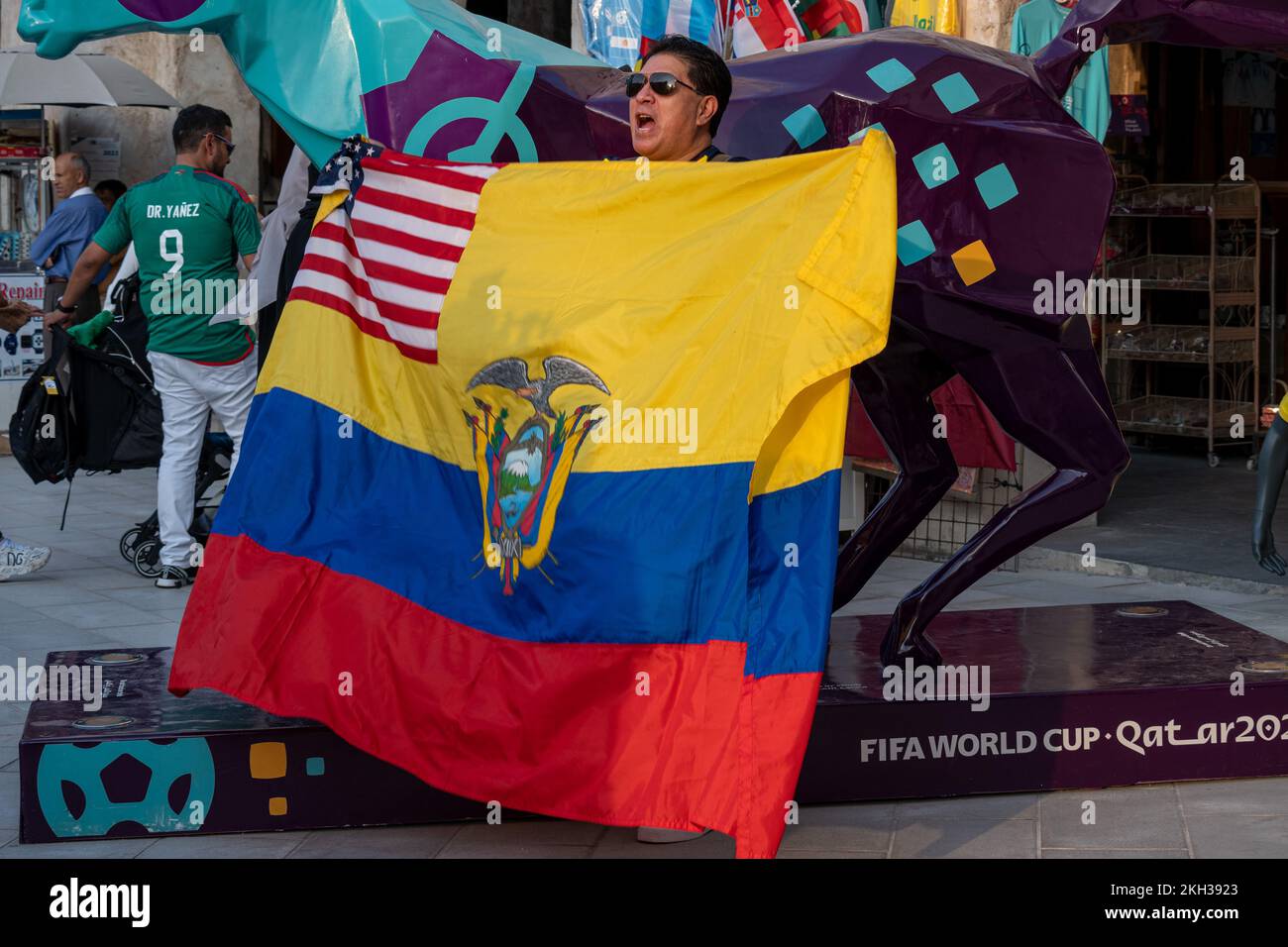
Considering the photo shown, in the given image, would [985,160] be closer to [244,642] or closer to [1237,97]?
[244,642]

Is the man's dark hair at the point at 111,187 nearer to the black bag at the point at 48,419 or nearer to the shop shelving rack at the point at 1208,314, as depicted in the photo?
the black bag at the point at 48,419

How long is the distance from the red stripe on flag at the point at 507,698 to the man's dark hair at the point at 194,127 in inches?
148

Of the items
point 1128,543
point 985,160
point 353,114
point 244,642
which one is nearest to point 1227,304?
point 1128,543

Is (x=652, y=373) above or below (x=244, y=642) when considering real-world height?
above

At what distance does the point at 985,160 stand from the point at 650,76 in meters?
1.05

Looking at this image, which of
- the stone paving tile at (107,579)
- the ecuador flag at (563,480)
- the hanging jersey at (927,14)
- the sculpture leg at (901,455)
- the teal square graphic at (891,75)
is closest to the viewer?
the ecuador flag at (563,480)

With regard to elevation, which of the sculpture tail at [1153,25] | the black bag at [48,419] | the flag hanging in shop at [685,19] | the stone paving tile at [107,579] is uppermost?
the flag hanging in shop at [685,19]

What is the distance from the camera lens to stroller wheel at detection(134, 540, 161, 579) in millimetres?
8625

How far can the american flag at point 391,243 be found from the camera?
488cm

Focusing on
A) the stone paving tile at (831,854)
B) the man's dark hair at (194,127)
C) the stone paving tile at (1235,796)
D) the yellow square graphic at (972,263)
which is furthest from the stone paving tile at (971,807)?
the man's dark hair at (194,127)

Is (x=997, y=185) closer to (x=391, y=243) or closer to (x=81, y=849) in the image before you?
(x=391, y=243)

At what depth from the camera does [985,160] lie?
5.14m

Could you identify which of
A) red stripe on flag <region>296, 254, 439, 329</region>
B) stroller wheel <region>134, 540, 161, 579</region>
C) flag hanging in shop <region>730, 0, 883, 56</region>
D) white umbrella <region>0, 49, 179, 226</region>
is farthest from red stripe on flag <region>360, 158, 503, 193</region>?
white umbrella <region>0, 49, 179, 226</region>
